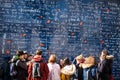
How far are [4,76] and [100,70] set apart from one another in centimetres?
327

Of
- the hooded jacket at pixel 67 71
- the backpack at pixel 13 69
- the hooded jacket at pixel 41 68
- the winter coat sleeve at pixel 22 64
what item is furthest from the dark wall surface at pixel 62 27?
the hooded jacket at pixel 41 68

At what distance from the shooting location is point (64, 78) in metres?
13.0

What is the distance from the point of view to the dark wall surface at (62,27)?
49.7 feet

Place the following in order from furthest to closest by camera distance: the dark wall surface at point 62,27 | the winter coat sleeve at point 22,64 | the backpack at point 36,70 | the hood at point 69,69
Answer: the dark wall surface at point 62,27, the hood at point 69,69, the winter coat sleeve at point 22,64, the backpack at point 36,70

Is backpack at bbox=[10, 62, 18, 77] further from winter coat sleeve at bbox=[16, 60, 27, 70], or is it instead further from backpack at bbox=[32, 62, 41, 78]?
backpack at bbox=[32, 62, 41, 78]

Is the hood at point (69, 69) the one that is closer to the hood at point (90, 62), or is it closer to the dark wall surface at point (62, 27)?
the hood at point (90, 62)

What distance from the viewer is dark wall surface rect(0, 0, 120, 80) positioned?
15.1 metres

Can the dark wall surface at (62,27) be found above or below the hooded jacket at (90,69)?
above

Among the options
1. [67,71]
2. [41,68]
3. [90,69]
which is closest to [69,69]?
[67,71]

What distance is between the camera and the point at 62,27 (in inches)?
623

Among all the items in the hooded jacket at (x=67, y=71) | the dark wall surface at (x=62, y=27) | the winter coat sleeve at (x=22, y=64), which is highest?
the dark wall surface at (x=62, y=27)

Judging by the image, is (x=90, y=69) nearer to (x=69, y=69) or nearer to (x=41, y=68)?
(x=69, y=69)

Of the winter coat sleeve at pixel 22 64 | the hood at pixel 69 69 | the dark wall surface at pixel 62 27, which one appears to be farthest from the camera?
the dark wall surface at pixel 62 27

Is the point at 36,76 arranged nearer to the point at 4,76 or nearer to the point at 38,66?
the point at 38,66
